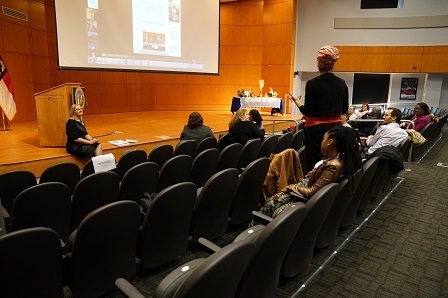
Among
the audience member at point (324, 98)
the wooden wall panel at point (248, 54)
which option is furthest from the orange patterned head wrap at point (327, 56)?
the wooden wall panel at point (248, 54)

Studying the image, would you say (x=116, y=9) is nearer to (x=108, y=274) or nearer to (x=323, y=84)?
(x=323, y=84)

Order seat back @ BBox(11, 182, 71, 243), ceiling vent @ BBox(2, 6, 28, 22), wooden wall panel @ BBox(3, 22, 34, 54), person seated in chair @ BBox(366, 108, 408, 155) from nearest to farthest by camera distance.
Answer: seat back @ BBox(11, 182, 71, 243) → person seated in chair @ BBox(366, 108, 408, 155) → ceiling vent @ BBox(2, 6, 28, 22) → wooden wall panel @ BBox(3, 22, 34, 54)

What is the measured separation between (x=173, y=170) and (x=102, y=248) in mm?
1358

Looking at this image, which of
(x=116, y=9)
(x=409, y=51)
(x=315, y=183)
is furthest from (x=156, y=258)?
(x=409, y=51)

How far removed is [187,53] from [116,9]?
211 cm

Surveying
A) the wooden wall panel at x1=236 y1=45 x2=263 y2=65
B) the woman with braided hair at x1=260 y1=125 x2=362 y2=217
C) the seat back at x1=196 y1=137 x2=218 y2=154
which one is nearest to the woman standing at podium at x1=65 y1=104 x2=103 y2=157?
the seat back at x1=196 y1=137 x2=218 y2=154

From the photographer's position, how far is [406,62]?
1077 centimetres

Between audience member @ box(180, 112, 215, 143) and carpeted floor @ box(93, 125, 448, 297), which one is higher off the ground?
audience member @ box(180, 112, 215, 143)

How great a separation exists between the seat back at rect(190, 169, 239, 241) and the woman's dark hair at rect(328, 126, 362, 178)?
2.52ft

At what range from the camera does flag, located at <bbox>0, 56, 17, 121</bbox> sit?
638 centimetres

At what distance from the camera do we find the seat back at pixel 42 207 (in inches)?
80.0

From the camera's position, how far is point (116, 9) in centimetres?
637

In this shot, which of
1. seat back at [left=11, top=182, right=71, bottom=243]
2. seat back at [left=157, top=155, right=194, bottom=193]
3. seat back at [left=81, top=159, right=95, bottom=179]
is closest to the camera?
seat back at [left=11, top=182, right=71, bottom=243]

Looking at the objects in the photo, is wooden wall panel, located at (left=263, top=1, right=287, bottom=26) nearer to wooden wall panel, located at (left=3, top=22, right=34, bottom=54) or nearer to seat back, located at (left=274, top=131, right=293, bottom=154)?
wooden wall panel, located at (left=3, top=22, right=34, bottom=54)
